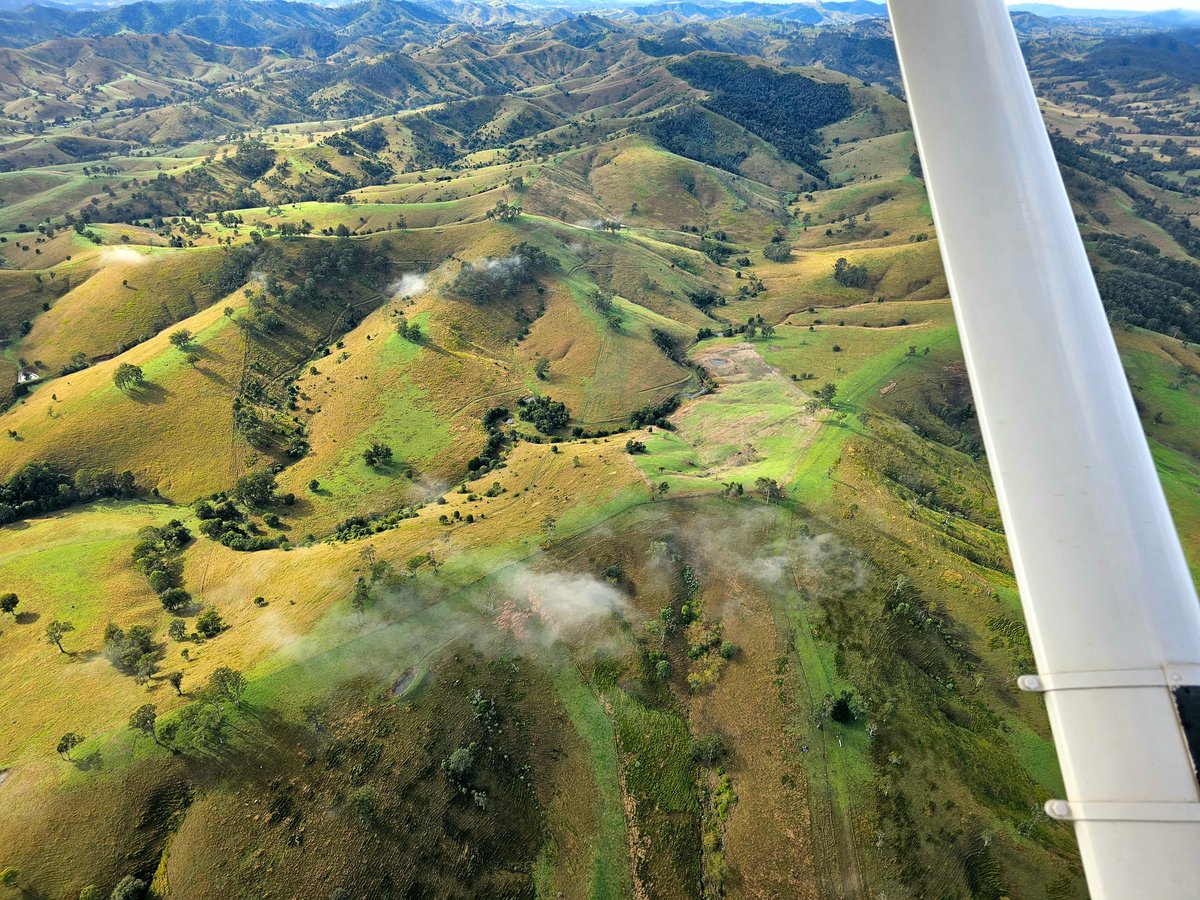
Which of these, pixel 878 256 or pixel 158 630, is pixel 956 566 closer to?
pixel 158 630

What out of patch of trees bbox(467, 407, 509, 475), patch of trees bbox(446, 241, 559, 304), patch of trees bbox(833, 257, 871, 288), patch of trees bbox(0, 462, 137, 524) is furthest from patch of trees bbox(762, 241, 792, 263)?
patch of trees bbox(0, 462, 137, 524)

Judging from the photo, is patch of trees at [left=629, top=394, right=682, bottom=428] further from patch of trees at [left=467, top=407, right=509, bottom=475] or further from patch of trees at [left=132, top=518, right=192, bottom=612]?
patch of trees at [left=132, top=518, right=192, bottom=612]

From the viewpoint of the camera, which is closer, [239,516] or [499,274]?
[239,516]

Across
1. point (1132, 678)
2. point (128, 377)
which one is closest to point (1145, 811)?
point (1132, 678)

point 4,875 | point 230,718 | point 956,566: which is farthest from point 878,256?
point 4,875

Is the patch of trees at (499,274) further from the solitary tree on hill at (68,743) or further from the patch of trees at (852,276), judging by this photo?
the solitary tree on hill at (68,743)

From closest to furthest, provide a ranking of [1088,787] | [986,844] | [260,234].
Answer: [1088,787]
[986,844]
[260,234]

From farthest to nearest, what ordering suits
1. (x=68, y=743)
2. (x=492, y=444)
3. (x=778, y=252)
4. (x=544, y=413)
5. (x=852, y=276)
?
(x=778, y=252)
(x=852, y=276)
(x=544, y=413)
(x=492, y=444)
(x=68, y=743)

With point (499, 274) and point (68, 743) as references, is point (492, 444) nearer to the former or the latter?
point (499, 274)
